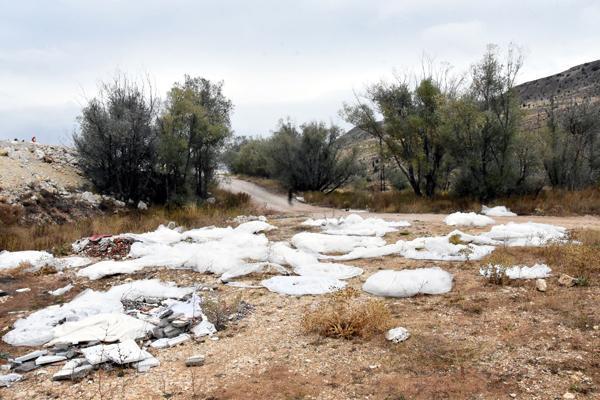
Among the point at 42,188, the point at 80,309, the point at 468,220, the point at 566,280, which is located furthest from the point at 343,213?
the point at 80,309

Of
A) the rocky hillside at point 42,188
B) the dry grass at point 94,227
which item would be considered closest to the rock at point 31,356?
the dry grass at point 94,227

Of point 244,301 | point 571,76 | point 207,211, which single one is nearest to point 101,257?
point 244,301

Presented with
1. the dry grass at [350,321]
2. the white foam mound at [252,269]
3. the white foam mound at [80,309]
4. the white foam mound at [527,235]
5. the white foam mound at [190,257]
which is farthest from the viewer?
the white foam mound at [527,235]

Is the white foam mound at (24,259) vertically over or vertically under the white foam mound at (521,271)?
over

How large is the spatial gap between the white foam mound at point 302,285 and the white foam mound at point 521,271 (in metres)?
2.21

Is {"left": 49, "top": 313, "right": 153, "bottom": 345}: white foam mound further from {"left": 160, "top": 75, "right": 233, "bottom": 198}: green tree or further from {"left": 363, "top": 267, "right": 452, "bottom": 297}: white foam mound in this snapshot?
{"left": 160, "top": 75, "right": 233, "bottom": 198}: green tree

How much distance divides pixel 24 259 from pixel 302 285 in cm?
617

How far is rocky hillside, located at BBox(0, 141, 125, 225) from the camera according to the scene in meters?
13.7

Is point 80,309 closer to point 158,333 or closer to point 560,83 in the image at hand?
point 158,333

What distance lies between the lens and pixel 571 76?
55531 millimetres

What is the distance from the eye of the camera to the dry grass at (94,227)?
34.9 feet

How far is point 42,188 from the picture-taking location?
49.5 feet

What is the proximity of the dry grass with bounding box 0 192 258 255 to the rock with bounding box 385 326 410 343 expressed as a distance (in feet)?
26.5

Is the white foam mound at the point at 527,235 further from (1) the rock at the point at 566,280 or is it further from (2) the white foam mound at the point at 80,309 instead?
(2) the white foam mound at the point at 80,309
